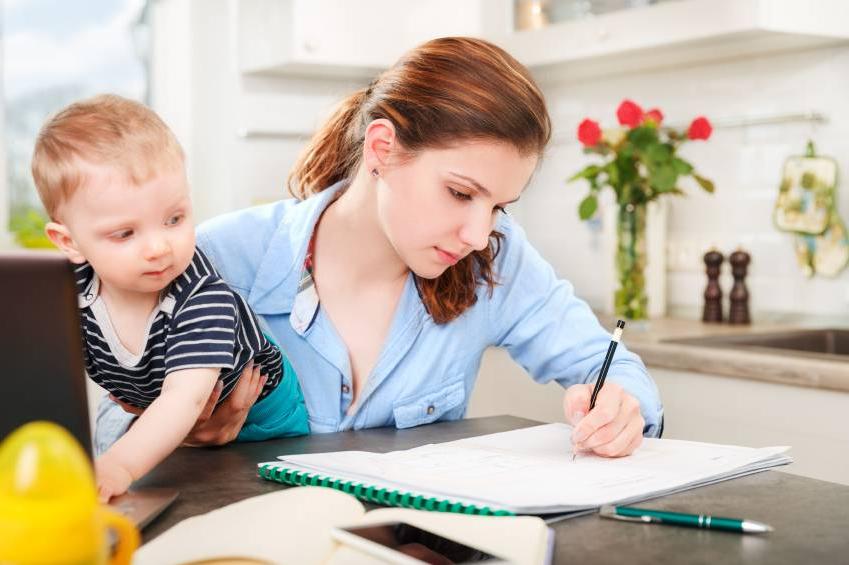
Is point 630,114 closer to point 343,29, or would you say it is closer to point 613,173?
point 613,173

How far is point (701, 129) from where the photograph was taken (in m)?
2.81

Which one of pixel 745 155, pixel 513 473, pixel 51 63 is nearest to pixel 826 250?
pixel 745 155

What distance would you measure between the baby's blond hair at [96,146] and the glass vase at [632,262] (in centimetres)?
194

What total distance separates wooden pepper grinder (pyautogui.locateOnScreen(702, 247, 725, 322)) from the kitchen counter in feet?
0.20

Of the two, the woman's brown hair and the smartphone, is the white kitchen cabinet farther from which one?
the smartphone

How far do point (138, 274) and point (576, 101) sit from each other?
8.22 ft

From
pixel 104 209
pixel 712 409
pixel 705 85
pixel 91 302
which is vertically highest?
pixel 705 85

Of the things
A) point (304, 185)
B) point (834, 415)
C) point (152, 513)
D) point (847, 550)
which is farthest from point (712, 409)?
point (152, 513)

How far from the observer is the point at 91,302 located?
1.32m

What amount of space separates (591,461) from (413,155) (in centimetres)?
50

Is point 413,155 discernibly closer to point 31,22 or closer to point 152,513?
point 152,513

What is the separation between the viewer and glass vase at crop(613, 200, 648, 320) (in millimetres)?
2955

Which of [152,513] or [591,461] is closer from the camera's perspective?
[152,513]

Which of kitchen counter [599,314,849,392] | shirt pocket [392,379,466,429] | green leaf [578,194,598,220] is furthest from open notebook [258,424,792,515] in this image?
green leaf [578,194,598,220]
